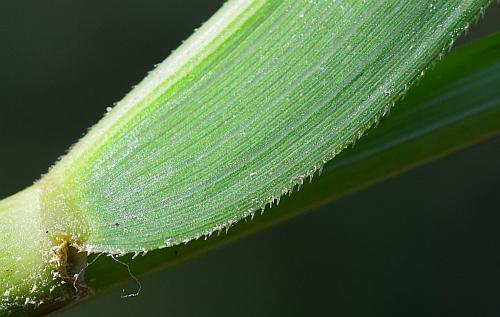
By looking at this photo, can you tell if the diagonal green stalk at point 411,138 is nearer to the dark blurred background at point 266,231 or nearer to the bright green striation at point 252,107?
the bright green striation at point 252,107

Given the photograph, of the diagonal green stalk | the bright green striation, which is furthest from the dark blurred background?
the bright green striation

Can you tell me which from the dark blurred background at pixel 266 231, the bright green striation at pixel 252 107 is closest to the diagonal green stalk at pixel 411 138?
the bright green striation at pixel 252 107

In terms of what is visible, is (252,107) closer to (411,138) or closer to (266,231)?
(411,138)

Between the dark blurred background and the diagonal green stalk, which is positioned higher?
the dark blurred background

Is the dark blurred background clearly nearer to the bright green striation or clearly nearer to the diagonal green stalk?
the diagonal green stalk

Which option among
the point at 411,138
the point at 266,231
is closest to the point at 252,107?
the point at 411,138

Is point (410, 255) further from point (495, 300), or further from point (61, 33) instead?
point (61, 33)
